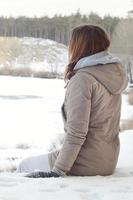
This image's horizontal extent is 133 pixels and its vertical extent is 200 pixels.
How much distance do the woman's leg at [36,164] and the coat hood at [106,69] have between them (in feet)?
1.45

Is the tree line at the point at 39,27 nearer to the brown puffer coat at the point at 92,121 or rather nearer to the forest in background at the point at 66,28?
the forest in background at the point at 66,28

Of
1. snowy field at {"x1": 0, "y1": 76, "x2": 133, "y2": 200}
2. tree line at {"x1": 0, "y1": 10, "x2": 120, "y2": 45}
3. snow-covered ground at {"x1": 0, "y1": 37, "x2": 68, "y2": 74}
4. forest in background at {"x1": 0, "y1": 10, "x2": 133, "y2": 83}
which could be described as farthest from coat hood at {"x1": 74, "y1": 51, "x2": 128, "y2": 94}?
snow-covered ground at {"x1": 0, "y1": 37, "x2": 68, "y2": 74}

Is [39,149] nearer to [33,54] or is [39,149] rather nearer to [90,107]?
[90,107]

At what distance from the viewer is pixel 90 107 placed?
221 cm

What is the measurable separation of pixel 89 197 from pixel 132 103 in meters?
12.3

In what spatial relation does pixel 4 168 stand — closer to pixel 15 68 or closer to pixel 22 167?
pixel 22 167

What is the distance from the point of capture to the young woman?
7.20 ft

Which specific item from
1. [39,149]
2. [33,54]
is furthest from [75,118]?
[33,54]

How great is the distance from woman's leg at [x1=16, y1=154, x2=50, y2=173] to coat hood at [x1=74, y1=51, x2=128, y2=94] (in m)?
0.44

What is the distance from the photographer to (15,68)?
30.5m

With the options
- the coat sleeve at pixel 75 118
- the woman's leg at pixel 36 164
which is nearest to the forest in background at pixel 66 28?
the woman's leg at pixel 36 164

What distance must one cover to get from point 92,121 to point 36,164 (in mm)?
359

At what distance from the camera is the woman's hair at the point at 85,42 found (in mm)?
2260

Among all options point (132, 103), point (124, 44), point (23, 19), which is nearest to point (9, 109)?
point (132, 103)
